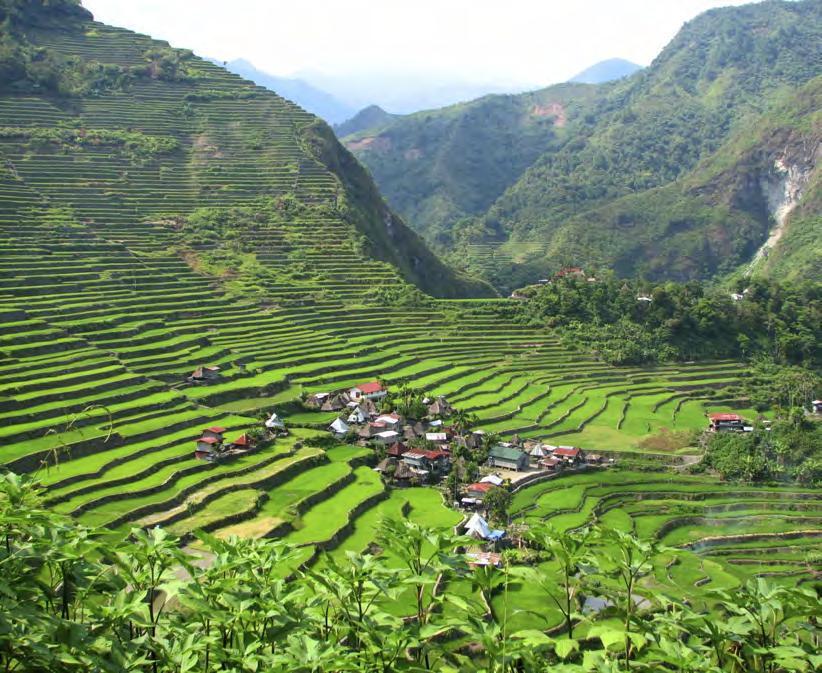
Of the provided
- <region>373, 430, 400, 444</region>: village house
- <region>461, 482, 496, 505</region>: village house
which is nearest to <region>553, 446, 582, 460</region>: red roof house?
<region>461, 482, 496, 505</region>: village house

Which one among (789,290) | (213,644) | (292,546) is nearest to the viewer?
(213,644)

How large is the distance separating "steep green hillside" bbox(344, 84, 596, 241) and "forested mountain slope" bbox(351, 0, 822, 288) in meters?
0.54

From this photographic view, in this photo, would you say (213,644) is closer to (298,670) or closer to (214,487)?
(298,670)

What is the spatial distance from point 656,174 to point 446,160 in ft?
163

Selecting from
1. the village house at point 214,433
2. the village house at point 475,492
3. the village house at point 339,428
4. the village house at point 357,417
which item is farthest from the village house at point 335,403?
the village house at point 475,492

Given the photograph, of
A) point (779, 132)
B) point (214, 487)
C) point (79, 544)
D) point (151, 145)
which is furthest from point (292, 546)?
point (779, 132)

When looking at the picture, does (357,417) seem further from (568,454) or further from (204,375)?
(568,454)

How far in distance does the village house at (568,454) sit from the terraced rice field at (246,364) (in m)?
1.48

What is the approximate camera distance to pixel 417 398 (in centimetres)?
3769

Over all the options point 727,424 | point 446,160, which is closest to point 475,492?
point 727,424

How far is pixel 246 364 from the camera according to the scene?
1553 inches

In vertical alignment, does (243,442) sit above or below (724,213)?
below

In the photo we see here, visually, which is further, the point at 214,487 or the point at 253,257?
the point at 253,257

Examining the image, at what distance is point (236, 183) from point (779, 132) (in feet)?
297
